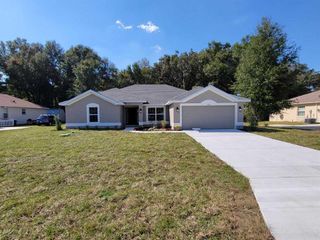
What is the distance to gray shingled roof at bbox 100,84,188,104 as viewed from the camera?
21.4 metres

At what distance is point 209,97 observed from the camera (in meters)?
18.0

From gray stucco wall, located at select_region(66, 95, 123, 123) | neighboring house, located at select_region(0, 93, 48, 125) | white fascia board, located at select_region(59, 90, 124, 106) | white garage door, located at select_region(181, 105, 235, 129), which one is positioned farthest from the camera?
neighboring house, located at select_region(0, 93, 48, 125)

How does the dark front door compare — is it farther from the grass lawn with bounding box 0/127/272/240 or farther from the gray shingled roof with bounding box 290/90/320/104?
the gray shingled roof with bounding box 290/90/320/104

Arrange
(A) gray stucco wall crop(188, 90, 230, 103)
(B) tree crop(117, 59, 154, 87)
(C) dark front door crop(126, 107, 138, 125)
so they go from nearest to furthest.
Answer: (A) gray stucco wall crop(188, 90, 230, 103) → (C) dark front door crop(126, 107, 138, 125) → (B) tree crop(117, 59, 154, 87)

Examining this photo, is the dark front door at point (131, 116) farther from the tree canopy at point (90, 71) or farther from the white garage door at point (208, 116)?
the tree canopy at point (90, 71)

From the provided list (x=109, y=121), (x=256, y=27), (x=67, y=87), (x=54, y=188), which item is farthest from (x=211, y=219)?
(x=67, y=87)

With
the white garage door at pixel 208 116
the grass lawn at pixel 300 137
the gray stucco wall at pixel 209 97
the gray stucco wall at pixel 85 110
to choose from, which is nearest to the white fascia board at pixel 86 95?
the gray stucco wall at pixel 85 110

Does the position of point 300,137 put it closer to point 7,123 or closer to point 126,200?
point 126,200

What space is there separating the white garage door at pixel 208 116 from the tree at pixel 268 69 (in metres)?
5.04

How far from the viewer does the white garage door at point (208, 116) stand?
59.3 ft

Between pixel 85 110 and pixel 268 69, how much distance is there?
1763 centimetres

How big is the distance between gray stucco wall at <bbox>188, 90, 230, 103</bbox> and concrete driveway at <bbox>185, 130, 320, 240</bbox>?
9.81 m

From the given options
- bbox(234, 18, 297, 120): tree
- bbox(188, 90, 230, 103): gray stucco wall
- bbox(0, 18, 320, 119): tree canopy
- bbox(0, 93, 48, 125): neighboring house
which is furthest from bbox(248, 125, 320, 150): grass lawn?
bbox(0, 93, 48, 125): neighboring house

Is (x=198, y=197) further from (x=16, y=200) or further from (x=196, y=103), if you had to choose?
(x=196, y=103)
